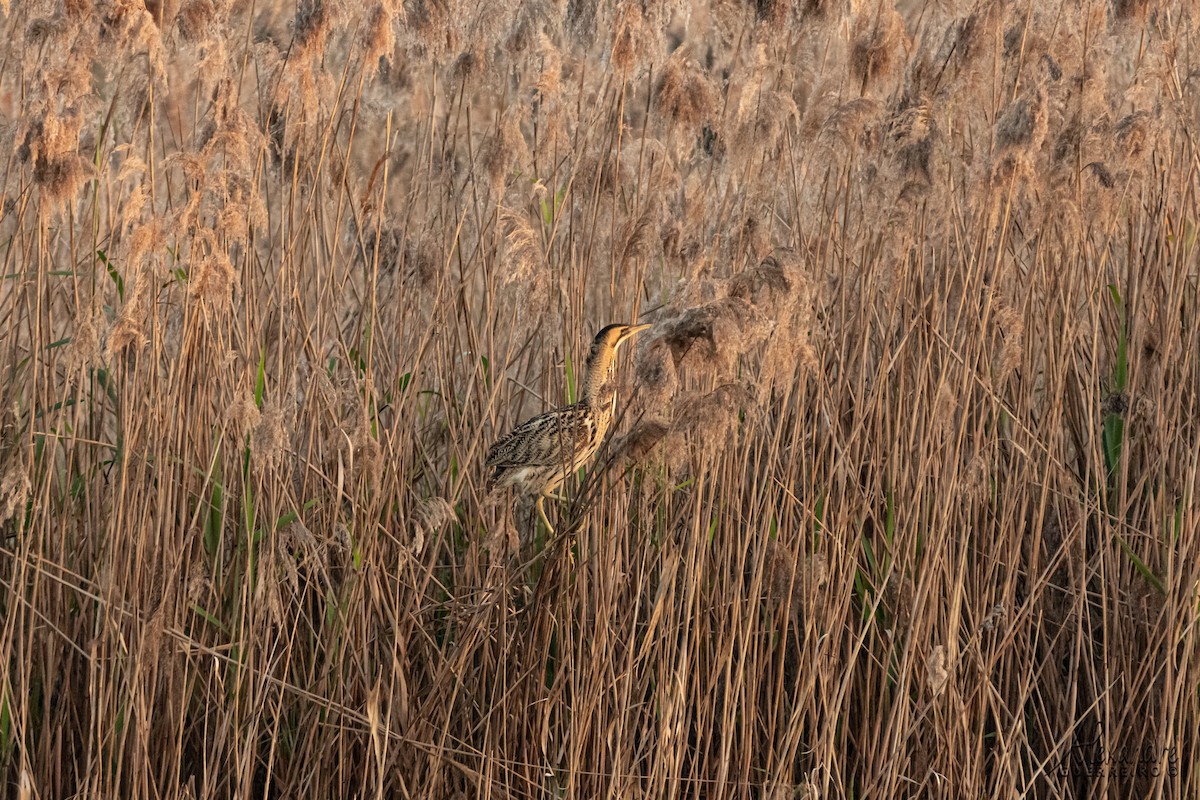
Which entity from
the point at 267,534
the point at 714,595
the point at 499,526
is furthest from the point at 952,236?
the point at 267,534

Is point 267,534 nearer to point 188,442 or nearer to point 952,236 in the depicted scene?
point 188,442

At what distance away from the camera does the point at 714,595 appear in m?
2.51

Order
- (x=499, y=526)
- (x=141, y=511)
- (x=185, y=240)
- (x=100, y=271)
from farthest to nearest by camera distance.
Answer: (x=100, y=271) < (x=185, y=240) < (x=141, y=511) < (x=499, y=526)

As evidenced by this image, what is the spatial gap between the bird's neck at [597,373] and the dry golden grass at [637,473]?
150mm

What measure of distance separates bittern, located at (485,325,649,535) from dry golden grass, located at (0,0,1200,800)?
8 cm

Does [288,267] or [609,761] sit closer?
[609,761]

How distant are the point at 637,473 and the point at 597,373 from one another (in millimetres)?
324

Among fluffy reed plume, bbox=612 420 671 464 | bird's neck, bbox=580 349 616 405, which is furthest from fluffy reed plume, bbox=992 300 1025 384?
fluffy reed plume, bbox=612 420 671 464

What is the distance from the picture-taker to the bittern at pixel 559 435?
2576mm

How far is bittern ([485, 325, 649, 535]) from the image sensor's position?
2.58 meters

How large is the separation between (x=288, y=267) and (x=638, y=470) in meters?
0.87

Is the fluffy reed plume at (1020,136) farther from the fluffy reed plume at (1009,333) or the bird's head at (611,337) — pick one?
the bird's head at (611,337)

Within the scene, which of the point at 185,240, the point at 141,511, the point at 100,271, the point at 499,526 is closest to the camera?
the point at 499,526

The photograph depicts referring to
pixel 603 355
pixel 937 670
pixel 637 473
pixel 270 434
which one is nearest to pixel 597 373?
pixel 603 355
